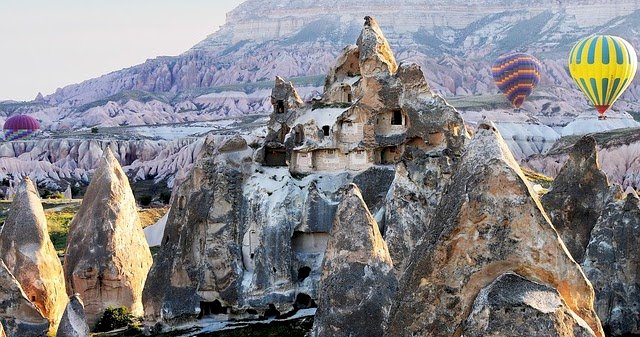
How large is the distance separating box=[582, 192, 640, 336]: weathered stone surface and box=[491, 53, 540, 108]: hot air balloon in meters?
75.5

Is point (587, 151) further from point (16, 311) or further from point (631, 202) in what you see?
point (16, 311)

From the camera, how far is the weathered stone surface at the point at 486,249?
7.49 meters

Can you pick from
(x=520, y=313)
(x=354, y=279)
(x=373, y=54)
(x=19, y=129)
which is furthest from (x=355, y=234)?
(x=19, y=129)

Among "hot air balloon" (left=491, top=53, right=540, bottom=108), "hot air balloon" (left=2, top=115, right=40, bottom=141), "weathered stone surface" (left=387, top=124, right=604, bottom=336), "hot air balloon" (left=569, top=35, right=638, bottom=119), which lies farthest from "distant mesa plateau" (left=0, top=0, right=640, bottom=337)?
"hot air balloon" (left=2, top=115, right=40, bottom=141)

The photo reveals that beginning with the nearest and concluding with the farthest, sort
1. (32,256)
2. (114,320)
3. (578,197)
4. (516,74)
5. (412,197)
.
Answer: (578,197), (32,256), (412,197), (114,320), (516,74)

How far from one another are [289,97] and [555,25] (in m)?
161

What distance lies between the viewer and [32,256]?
817 inches

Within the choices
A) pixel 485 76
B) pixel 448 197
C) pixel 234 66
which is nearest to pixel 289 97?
pixel 448 197

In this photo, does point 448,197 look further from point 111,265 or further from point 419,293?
point 111,265

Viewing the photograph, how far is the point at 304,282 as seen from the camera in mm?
22594

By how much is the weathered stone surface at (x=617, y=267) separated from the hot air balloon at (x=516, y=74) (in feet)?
248

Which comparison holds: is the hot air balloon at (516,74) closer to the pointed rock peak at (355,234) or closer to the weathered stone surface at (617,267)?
the weathered stone surface at (617,267)

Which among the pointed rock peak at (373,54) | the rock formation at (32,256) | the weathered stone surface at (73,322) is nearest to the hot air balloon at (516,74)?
the pointed rock peak at (373,54)

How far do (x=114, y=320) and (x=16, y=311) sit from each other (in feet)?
A: 13.4
